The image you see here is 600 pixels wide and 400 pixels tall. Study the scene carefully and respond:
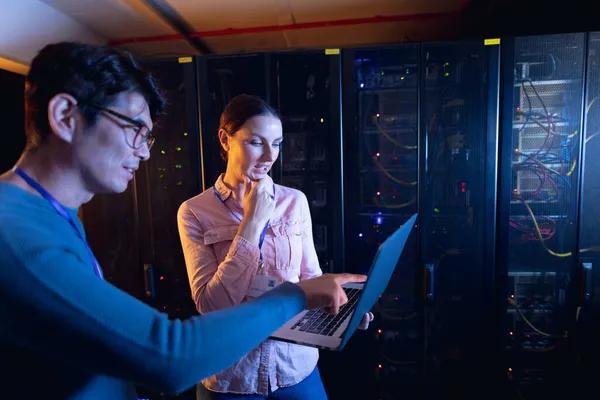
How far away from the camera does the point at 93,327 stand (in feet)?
1.54

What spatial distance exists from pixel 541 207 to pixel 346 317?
1636 mm

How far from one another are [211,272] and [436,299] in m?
1.52

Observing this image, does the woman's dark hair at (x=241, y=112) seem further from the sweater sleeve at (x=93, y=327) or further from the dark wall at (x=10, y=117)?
the dark wall at (x=10, y=117)

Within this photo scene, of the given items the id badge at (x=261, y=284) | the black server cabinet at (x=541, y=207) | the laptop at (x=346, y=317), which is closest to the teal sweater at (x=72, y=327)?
the laptop at (x=346, y=317)

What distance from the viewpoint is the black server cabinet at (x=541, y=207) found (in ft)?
6.30

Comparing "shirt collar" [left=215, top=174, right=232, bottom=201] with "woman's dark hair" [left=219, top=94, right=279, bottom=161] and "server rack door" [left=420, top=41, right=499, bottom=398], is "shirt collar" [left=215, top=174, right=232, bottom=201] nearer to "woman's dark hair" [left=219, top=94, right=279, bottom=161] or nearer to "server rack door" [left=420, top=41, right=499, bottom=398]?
"woman's dark hair" [left=219, top=94, right=279, bottom=161]

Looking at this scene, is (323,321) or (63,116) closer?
(63,116)

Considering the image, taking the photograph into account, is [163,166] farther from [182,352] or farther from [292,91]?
[182,352]

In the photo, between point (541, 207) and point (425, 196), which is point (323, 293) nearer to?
point (425, 196)

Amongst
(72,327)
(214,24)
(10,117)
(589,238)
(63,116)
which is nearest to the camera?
(72,327)

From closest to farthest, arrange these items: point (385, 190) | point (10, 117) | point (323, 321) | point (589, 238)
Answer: point (323, 321) < point (589, 238) < point (385, 190) < point (10, 117)

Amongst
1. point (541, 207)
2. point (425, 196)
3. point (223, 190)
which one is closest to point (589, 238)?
point (541, 207)

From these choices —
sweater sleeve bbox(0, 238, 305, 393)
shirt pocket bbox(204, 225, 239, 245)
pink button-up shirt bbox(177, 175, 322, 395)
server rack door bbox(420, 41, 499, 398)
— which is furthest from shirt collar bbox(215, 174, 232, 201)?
server rack door bbox(420, 41, 499, 398)

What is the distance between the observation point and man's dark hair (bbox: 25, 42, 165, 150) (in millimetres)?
601
